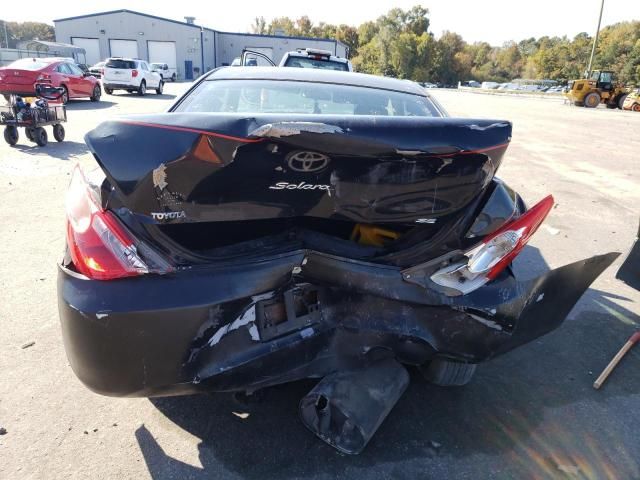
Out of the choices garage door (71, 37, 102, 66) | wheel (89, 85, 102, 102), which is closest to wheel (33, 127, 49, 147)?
wheel (89, 85, 102, 102)

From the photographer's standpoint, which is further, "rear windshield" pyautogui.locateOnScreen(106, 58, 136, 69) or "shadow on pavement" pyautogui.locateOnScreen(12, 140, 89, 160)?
Result: "rear windshield" pyautogui.locateOnScreen(106, 58, 136, 69)

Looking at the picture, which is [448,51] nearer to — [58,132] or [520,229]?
[58,132]

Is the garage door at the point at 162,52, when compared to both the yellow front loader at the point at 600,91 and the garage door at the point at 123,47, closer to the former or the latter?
the garage door at the point at 123,47

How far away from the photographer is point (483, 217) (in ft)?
6.98

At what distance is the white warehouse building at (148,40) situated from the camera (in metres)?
50.0

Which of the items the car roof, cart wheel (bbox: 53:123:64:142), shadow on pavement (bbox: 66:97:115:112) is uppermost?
the car roof

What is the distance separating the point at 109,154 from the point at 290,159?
65 centimetres

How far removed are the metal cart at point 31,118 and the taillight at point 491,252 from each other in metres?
9.37

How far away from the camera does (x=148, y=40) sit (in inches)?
2015

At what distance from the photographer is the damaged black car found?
5.56 ft

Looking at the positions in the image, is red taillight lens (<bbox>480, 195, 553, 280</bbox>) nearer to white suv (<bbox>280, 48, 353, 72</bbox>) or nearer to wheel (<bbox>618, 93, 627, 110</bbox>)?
white suv (<bbox>280, 48, 353, 72</bbox>)

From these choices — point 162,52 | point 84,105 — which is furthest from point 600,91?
point 162,52

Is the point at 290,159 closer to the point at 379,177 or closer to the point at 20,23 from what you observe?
the point at 379,177

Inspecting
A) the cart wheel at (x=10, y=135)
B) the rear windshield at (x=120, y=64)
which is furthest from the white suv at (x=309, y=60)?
the rear windshield at (x=120, y=64)
